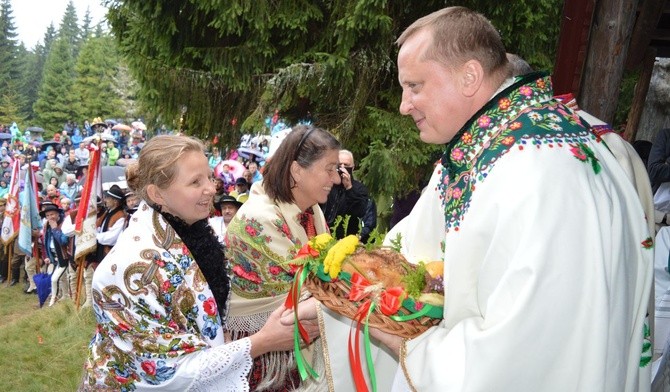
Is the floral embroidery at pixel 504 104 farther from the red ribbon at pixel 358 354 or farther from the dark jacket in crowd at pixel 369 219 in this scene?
the dark jacket in crowd at pixel 369 219

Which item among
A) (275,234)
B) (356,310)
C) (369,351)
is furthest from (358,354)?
(275,234)

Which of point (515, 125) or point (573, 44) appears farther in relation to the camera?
point (573, 44)

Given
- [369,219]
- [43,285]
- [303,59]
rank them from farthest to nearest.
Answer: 1. [43,285]
2. [303,59]
3. [369,219]

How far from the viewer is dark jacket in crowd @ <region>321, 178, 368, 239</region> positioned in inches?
268

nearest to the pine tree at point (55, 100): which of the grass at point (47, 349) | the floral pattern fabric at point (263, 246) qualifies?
the grass at point (47, 349)

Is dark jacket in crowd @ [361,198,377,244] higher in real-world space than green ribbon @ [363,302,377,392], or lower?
lower

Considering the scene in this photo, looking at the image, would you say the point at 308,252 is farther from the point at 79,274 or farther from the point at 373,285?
the point at 79,274

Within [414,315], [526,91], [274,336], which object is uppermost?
[526,91]

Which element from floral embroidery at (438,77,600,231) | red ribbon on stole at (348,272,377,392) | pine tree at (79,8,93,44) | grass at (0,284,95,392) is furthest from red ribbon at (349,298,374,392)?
pine tree at (79,8,93,44)

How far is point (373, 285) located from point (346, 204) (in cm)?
464

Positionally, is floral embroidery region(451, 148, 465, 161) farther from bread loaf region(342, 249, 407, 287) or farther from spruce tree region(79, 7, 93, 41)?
spruce tree region(79, 7, 93, 41)

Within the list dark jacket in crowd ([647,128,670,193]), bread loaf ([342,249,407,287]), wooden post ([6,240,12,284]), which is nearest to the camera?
bread loaf ([342,249,407,287])

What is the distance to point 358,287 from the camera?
220cm

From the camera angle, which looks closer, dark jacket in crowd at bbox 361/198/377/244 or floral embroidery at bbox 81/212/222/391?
floral embroidery at bbox 81/212/222/391
